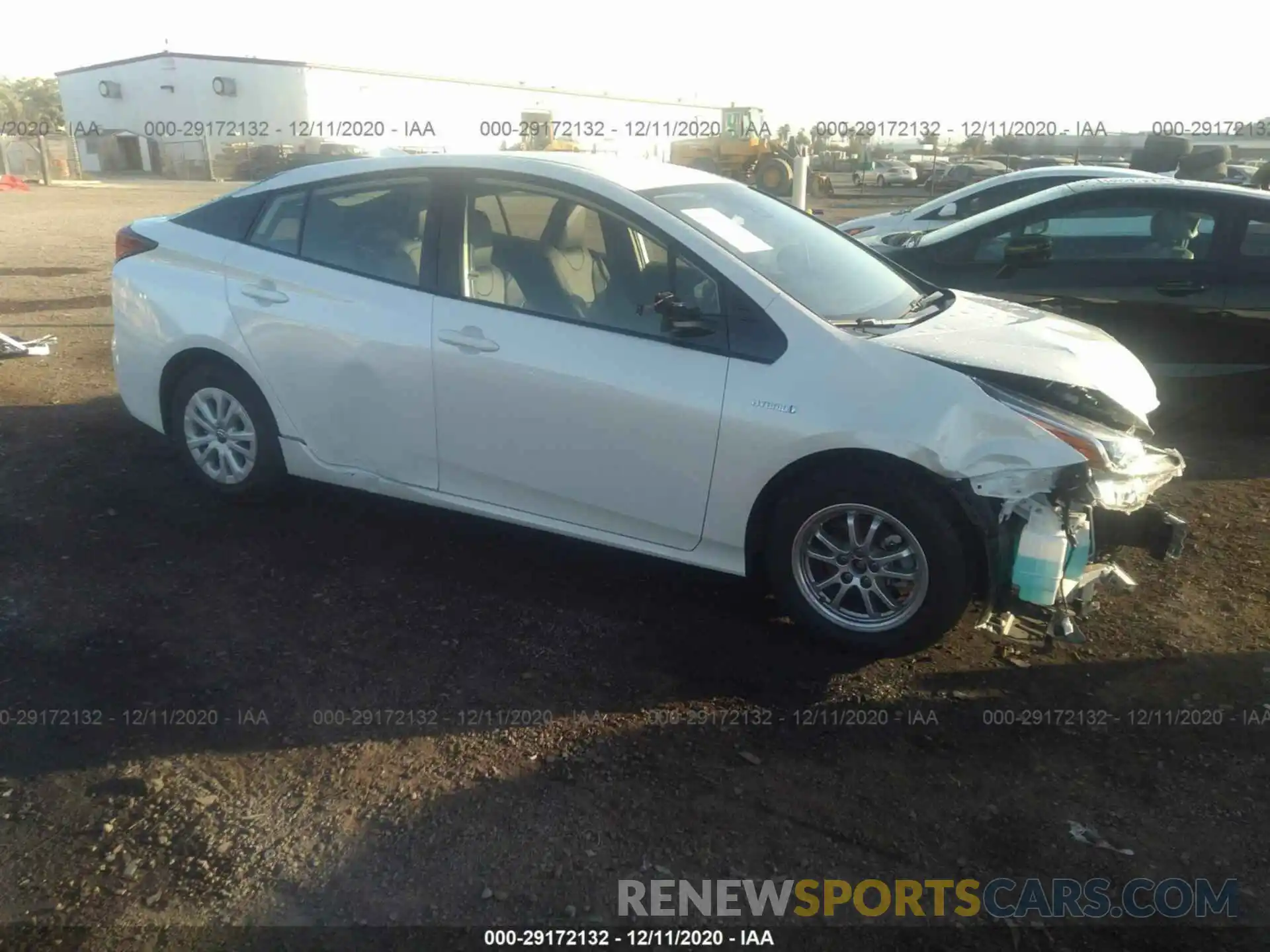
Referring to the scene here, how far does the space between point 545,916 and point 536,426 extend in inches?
79.4

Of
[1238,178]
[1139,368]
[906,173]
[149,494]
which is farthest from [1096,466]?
[906,173]

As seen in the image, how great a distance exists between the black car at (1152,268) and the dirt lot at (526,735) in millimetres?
1450

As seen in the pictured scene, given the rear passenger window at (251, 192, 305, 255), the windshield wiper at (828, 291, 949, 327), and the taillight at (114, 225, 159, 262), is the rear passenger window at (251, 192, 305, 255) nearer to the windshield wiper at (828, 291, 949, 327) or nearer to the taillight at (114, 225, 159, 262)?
the taillight at (114, 225, 159, 262)

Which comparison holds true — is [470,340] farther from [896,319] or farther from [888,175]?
[888,175]

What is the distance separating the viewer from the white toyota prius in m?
3.51

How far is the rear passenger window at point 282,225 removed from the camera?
4.78 meters

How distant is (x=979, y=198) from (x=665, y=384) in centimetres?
765

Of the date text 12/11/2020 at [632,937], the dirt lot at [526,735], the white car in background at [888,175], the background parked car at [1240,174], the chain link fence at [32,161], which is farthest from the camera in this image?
the white car in background at [888,175]

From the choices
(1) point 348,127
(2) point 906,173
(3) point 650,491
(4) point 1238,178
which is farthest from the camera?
(1) point 348,127

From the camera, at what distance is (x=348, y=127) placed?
52.2m

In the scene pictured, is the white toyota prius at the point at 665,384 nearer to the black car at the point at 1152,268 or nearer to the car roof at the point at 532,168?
the car roof at the point at 532,168

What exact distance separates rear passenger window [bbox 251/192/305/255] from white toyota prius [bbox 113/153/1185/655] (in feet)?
0.05

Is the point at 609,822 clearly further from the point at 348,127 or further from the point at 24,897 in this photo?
the point at 348,127

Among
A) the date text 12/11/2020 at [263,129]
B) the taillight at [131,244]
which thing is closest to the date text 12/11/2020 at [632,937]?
the taillight at [131,244]
